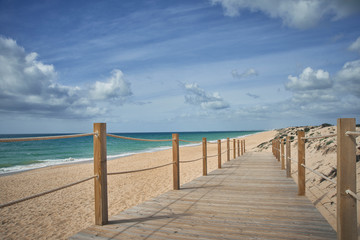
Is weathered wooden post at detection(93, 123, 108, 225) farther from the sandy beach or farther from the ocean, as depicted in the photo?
the ocean

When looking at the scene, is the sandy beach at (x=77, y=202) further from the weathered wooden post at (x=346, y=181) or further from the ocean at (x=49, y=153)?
the ocean at (x=49, y=153)

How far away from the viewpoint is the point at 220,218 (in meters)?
2.93

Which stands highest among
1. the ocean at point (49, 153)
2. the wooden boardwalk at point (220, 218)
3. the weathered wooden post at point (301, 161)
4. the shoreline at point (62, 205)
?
the weathered wooden post at point (301, 161)

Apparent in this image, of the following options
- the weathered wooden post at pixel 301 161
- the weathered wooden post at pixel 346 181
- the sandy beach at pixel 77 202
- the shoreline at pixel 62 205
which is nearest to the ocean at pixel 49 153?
the shoreline at pixel 62 205

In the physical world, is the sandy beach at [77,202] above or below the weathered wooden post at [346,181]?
below

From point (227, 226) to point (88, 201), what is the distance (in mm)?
4963

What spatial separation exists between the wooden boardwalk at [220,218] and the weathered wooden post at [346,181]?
516mm

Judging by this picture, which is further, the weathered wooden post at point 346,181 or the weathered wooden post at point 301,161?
the weathered wooden post at point 301,161

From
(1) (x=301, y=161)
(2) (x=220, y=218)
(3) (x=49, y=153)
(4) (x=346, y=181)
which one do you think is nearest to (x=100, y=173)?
(2) (x=220, y=218)

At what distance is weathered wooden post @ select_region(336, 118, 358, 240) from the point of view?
1.91 metres

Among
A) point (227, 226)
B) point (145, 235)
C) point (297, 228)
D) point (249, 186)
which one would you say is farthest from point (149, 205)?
point (249, 186)

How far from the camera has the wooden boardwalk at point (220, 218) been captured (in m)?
2.46

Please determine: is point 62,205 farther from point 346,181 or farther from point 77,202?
point 346,181

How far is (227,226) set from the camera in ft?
8.73
